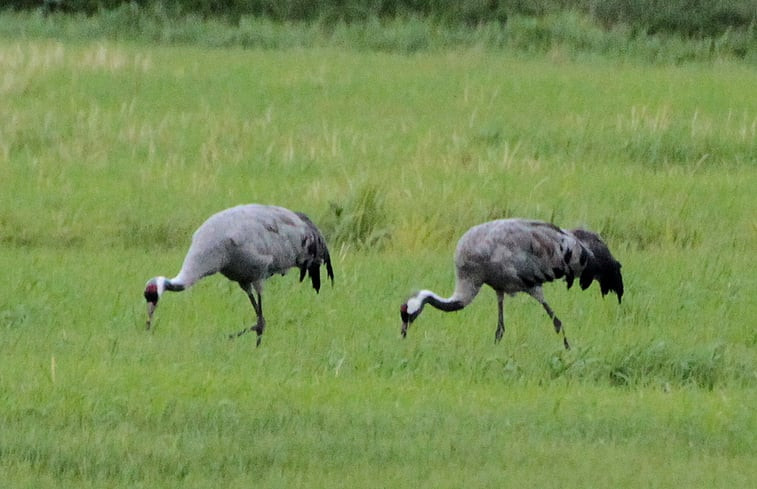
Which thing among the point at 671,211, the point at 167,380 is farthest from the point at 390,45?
the point at 167,380

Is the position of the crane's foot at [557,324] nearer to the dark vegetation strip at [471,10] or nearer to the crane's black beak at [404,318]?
the crane's black beak at [404,318]

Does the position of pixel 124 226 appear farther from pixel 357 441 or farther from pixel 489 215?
pixel 357 441

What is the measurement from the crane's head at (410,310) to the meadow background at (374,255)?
11cm

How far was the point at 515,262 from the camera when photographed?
392 inches

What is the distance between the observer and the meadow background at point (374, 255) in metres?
7.46

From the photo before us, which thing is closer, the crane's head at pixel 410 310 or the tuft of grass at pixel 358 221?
the crane's head at pixel 410 310

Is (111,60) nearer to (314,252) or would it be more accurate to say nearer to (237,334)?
(314,252)

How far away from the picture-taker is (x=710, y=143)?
17.7 metres

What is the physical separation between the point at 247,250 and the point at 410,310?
41.9 inches

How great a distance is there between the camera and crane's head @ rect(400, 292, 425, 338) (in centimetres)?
967

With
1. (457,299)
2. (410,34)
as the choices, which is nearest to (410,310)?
(457,299)

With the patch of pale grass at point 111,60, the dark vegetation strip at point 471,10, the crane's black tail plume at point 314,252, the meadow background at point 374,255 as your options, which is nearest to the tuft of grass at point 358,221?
the meadow background at point 374,255

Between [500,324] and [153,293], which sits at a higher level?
[153,293]

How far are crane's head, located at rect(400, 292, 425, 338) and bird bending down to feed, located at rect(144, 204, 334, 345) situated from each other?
0.85 m
